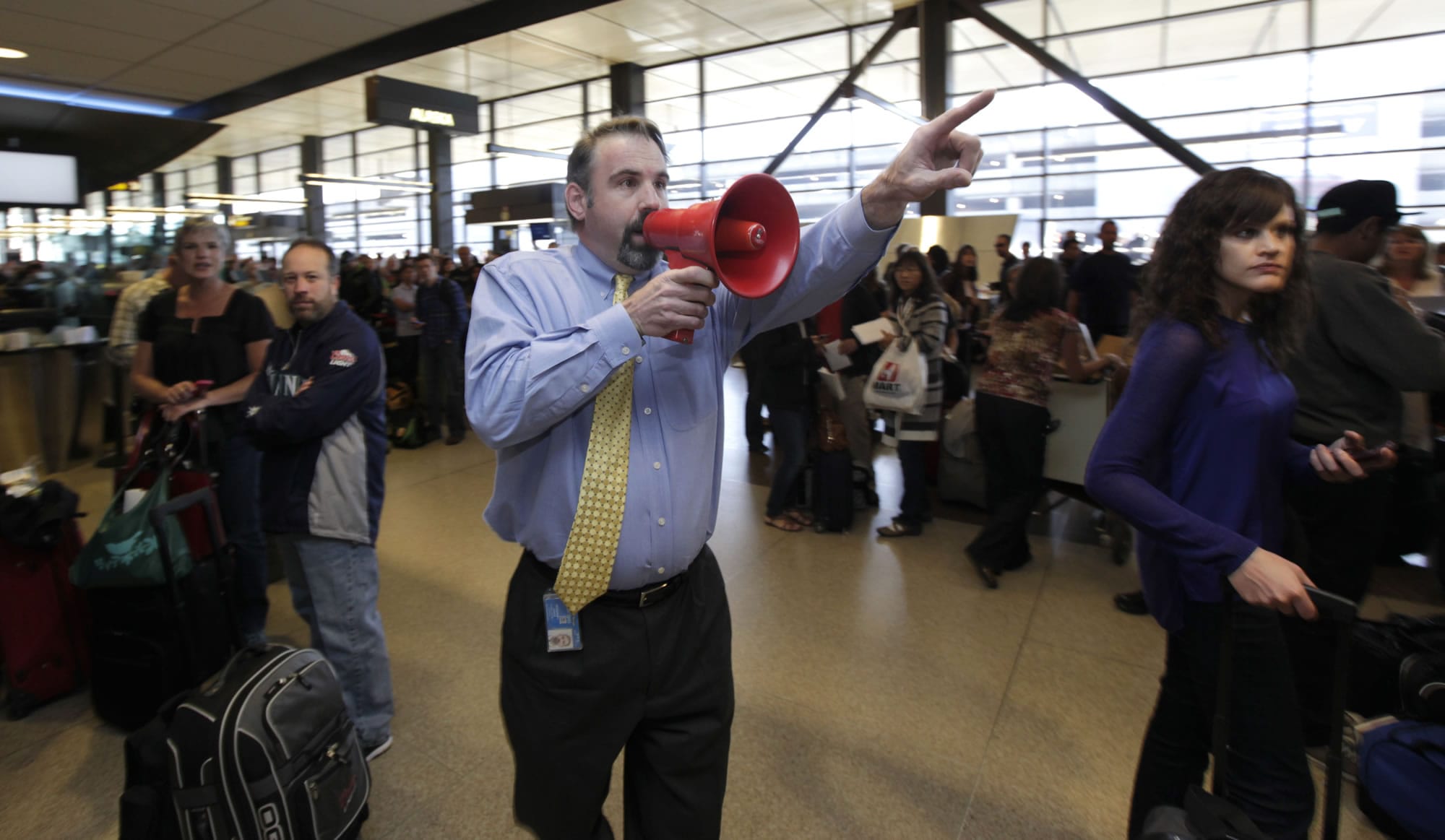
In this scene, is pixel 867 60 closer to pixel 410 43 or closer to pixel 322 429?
pixel 410 43

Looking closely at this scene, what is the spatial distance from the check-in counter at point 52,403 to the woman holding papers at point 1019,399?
6.49 meters

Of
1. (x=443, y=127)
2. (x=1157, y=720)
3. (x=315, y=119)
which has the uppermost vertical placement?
(x=315, y=119)

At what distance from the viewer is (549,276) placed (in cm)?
130

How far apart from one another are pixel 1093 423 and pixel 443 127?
769 cm

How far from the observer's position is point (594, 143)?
1.27 meters

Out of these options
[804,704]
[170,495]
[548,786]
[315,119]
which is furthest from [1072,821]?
[315,119]

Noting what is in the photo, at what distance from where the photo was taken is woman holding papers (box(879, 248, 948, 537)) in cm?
409

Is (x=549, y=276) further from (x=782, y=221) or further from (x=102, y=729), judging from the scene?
(x=102, y=729)

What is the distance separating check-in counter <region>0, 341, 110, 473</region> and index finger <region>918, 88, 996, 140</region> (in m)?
6.92

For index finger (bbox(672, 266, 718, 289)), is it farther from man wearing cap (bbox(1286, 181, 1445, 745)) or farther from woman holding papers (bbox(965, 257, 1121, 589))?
woman holding papers (bbox(965, 257, 1121, 589))

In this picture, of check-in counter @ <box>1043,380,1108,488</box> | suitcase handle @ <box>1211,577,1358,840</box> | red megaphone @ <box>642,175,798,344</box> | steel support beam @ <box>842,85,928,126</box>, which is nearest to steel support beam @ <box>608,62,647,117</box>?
steel support beam @ <box>842,85,928,126</box>

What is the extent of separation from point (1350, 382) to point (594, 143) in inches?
83.1

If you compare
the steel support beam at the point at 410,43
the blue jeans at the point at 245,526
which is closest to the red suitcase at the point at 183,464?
the blue jeans at the point at 245,526

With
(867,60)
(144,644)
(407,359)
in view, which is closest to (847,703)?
(144,644)
